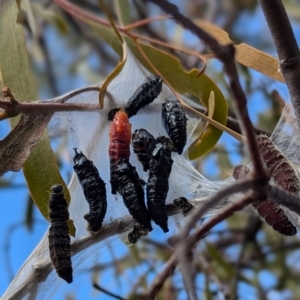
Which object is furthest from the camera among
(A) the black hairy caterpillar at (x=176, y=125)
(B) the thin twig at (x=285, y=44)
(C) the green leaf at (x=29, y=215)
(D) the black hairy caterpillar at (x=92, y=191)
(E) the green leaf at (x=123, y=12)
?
(C) the green leaf at (x=29, y=215)

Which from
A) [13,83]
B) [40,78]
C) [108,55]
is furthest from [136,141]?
[40,78]

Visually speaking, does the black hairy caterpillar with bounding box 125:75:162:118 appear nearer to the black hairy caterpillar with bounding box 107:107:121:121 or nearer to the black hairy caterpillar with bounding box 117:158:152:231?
the black hairy caterpillar with bounding box 107:107:121:121

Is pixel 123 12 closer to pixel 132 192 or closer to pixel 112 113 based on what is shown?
pixel 112 113

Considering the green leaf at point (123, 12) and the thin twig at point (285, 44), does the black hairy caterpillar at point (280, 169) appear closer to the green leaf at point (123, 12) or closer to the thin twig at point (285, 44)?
the thin twig at point (285, 44)

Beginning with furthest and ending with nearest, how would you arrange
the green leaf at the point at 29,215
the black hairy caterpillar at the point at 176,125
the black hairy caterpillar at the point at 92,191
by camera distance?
the green leaf at the point at 29,215, the black hairy caterpillar at the point at 176,125, the black hairy caterpillar at the point at 92,191

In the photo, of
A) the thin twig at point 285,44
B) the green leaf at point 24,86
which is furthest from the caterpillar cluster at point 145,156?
the thin twig at point 285,44

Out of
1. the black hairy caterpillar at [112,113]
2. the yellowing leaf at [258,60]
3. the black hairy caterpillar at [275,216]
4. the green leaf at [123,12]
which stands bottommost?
the black hairy caterpillar at [275,216]
